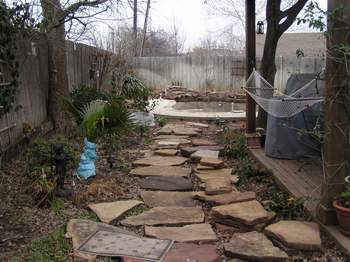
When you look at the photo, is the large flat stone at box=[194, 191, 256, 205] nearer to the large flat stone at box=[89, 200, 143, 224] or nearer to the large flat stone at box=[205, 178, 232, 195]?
the large flat stone at box=[205, 178, 232, 195]

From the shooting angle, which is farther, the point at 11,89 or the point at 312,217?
the point at 11,89

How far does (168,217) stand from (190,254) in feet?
2.24

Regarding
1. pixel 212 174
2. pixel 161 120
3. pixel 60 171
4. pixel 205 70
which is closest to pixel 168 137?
pixel 161 120

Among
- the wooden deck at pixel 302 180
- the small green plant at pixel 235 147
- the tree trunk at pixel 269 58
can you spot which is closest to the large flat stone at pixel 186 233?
the wooden deck at pixel 302 180

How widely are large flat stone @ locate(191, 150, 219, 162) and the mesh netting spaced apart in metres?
0.89

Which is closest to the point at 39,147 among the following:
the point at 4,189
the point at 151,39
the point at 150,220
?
the point at 4,189

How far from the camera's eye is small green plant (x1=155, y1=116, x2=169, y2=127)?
797 centimetres

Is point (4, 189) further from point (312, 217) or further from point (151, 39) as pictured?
point (151, 39)

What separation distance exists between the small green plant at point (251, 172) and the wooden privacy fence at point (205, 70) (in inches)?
394

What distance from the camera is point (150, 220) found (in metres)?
3.12

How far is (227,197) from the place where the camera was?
139 inches

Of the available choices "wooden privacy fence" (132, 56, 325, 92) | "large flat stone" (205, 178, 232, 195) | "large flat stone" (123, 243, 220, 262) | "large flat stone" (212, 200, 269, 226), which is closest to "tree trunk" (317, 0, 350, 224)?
"large flat stone" (212, 200, 269, 226)

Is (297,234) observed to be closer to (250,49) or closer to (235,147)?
(235,147)

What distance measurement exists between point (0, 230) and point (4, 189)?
709 mm
